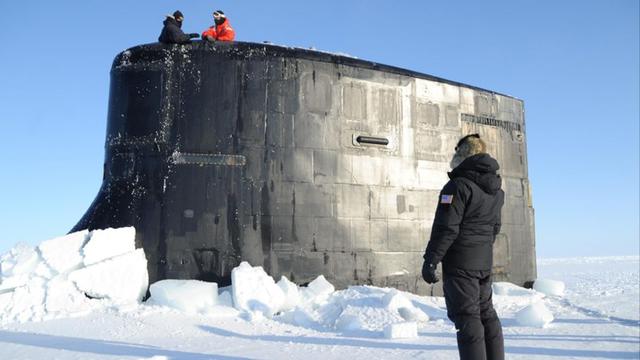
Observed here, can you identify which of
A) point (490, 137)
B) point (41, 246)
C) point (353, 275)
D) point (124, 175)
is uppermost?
point (490, 137)

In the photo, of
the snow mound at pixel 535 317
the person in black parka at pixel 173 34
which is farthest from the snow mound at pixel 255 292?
the person in black parka at pixel 173 34

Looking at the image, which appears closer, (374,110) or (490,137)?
(374,110)

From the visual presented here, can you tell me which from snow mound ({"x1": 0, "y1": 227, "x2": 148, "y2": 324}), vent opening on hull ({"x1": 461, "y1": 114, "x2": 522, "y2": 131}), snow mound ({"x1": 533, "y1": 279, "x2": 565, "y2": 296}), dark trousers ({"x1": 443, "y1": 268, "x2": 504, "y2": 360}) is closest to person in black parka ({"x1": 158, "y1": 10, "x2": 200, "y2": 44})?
snow mound ({"x1": 0, "y1": 227, "x2": 148, "y2": 324})

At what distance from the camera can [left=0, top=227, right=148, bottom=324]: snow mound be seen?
5.86 meters

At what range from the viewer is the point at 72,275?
6.04 m

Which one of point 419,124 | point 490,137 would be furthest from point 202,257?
point 490,137

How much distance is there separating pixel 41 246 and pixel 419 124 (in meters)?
5.35

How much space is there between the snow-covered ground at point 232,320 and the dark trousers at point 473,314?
1011 millimetres

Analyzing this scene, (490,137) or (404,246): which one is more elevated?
(490,137)

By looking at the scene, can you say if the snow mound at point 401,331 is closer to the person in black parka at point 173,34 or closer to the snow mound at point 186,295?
the snow mound at point 186,295

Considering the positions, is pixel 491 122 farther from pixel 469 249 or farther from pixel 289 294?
pixel 469 249

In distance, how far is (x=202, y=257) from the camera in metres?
6.53

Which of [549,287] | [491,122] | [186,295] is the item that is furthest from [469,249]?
[549,287]

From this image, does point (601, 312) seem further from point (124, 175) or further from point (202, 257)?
point (124, 175)
